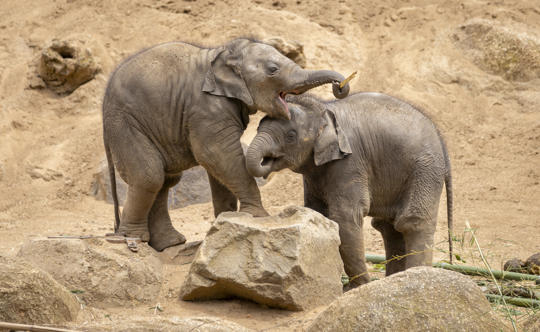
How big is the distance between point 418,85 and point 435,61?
0.80 m

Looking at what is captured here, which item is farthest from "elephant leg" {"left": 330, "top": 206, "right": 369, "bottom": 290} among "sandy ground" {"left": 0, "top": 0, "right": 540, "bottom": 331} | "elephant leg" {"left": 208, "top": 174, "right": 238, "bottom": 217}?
"sandy ground" {"left": 0, "top": 0, "right": 540, "bottom": 331}

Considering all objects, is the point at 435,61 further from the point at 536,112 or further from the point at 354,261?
the point at 354,261

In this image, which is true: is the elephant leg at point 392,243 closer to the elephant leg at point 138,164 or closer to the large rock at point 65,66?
the elephant leg at point 138,164

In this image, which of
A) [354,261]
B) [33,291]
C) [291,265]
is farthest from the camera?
[354,261]

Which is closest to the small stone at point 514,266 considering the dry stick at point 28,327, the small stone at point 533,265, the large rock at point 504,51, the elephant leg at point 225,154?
the small stone at point 533,265

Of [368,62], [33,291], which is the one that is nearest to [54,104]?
[368,62]

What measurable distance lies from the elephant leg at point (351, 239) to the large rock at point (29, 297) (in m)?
2.37

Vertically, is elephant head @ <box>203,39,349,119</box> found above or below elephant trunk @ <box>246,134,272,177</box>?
above

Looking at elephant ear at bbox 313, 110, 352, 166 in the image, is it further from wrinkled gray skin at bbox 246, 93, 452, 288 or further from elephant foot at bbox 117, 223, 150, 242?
elephant foot at bbox 117, 223, 150, 242

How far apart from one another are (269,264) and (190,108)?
1.70 metres

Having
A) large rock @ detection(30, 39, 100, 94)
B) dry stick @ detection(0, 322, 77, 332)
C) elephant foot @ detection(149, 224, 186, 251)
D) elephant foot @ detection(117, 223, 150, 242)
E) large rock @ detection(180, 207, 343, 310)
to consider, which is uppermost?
dry stick @ detection(0, 322, 77, 332)

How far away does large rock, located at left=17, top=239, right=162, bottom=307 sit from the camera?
17.1 feet

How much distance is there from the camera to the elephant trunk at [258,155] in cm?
555

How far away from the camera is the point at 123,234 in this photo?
6.34 m
